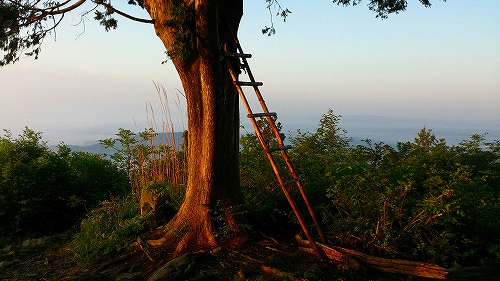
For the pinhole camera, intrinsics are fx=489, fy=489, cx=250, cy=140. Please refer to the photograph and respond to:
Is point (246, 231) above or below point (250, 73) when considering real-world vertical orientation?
below

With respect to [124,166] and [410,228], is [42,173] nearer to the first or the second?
[124,166]

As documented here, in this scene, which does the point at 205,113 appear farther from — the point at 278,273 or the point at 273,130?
the point at 278,273

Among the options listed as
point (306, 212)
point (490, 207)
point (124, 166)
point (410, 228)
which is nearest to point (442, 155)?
point (490, 207)

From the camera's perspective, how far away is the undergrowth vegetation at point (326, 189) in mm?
4988

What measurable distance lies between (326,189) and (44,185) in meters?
5.23

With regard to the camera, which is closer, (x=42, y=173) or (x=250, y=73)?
(x=250, y=73)

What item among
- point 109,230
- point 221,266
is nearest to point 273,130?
point 221,266

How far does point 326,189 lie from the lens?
235 inches

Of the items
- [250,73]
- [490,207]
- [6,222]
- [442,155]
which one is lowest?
[6,222]

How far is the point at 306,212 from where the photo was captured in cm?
639

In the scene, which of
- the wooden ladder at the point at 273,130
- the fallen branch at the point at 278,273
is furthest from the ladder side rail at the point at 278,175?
the fallen branch at the point at 278,273

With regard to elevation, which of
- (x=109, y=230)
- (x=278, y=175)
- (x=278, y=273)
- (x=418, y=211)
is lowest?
(x=278, y=273)

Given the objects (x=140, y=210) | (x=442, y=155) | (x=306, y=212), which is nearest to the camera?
(x=442, y=155)

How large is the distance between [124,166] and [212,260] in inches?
172
